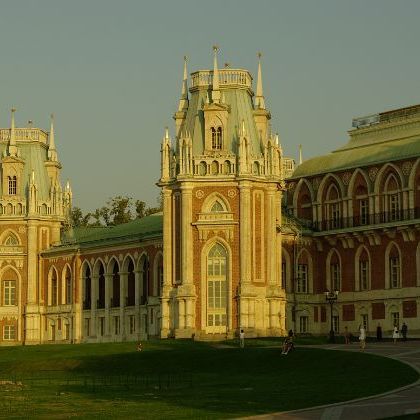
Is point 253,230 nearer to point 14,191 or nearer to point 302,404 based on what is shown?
point 14,191

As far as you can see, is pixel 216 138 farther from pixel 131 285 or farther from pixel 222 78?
pixel 131 285

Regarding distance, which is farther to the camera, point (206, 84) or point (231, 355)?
point (206, 84)

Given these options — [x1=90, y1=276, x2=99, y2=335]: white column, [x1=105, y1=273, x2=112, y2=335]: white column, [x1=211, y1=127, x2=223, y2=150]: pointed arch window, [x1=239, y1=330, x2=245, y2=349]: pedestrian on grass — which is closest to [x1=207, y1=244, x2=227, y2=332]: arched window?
[x1=239, y1=330, x2=245, y2=349]: pedestrian on grass

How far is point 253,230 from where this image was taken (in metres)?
92.2

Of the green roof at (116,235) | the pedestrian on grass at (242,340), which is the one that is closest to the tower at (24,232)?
the green roof at (116,235)

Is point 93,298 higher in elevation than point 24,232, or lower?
lower

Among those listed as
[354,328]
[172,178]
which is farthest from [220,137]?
→ [354,328]

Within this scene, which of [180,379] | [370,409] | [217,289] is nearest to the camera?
[370,409]

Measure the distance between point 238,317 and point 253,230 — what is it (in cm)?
570

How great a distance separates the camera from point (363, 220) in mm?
102875

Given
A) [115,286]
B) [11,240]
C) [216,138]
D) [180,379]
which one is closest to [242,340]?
[216,138]

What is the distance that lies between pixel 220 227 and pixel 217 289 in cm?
397

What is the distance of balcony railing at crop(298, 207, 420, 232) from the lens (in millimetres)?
98688

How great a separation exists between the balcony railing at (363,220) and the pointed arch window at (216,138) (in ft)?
46.6
